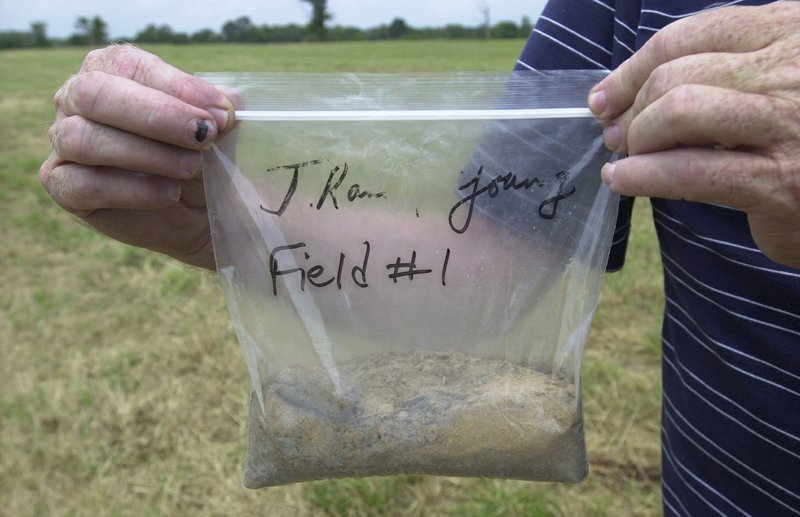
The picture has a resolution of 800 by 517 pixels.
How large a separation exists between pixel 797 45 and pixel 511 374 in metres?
0.37

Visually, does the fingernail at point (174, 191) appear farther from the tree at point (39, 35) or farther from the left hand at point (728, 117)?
the tree at point (39, 35)

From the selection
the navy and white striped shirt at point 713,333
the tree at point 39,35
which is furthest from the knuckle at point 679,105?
the tree at point 39,35

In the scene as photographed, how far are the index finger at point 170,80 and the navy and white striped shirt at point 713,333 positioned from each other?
0.41 metres

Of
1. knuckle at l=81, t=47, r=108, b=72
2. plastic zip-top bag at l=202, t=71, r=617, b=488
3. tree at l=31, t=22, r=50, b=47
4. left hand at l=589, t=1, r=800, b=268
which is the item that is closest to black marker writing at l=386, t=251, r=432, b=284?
plastic zip-top bag at l=202, t=71, r=617, b=488

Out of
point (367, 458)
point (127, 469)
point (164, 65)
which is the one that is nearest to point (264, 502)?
point (127, 469)

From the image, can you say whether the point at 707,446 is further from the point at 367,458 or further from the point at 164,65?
the point at 164,65

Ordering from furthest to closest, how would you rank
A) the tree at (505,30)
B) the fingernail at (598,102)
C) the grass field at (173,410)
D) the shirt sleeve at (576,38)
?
the tree at (505,30) → the grass field at (173,410) → the shirt sleeve at (576,38) → the fingernail at (598,102)

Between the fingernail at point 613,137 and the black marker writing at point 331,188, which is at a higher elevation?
the fingernail at point 613,137

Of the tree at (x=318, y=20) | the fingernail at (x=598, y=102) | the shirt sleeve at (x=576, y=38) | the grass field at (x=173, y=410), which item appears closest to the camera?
the fingernail at (x=598, y=102)

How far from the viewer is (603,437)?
5.65 ft

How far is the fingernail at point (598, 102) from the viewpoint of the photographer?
0.56 meters

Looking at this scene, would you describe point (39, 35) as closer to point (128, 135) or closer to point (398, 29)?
point (398, 29)

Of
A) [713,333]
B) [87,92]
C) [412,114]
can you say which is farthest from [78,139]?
[713,333]

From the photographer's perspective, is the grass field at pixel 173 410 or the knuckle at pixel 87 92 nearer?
the knuckle at pixel 87 92
